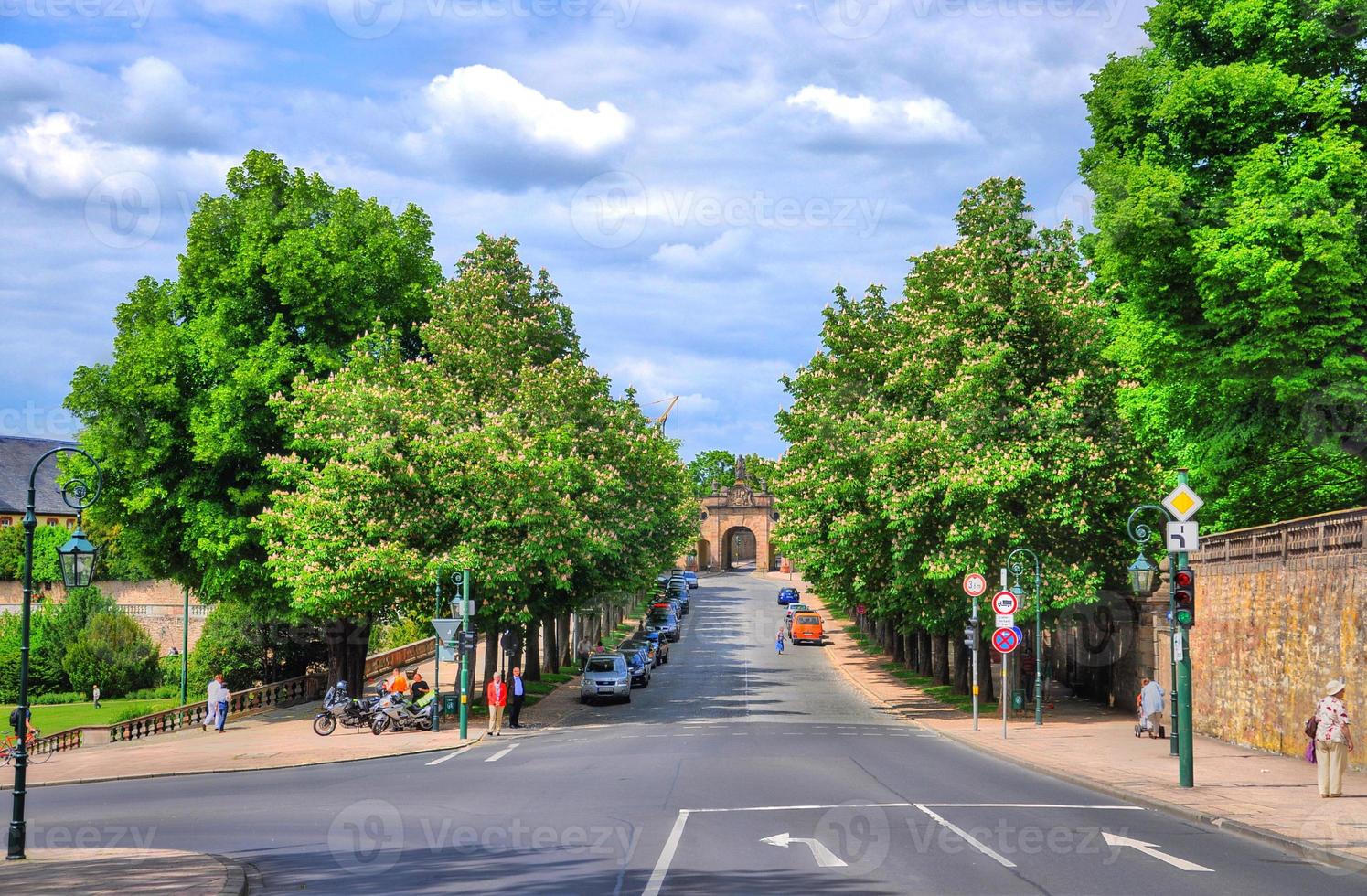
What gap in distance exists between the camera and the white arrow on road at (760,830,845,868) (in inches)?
480

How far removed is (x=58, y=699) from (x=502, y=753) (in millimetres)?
42574

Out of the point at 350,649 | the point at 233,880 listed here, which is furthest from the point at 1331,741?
the point at 350,649

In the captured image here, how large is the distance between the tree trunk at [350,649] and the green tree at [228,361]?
2.81 m

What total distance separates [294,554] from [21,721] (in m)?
19.2

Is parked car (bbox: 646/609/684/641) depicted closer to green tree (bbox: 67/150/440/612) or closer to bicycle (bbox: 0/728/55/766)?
green tree (bbox: 67/150/440/612)

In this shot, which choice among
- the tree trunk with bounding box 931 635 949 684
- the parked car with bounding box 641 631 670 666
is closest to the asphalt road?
the tree trunk with bounding box 931 635 949 684

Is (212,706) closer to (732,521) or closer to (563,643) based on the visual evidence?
(563,643)

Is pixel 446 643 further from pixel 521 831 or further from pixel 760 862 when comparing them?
pixel 760 862

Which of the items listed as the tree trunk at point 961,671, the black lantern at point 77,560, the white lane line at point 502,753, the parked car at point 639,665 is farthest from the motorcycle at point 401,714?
the tree trunk at point 961,671

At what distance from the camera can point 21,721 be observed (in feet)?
50.0

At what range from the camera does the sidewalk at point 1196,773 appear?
14312 mm

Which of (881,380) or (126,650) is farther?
(126,650)

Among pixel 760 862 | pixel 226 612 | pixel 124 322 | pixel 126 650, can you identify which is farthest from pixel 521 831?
pixel 126 650

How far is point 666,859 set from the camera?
1243 centimetres
